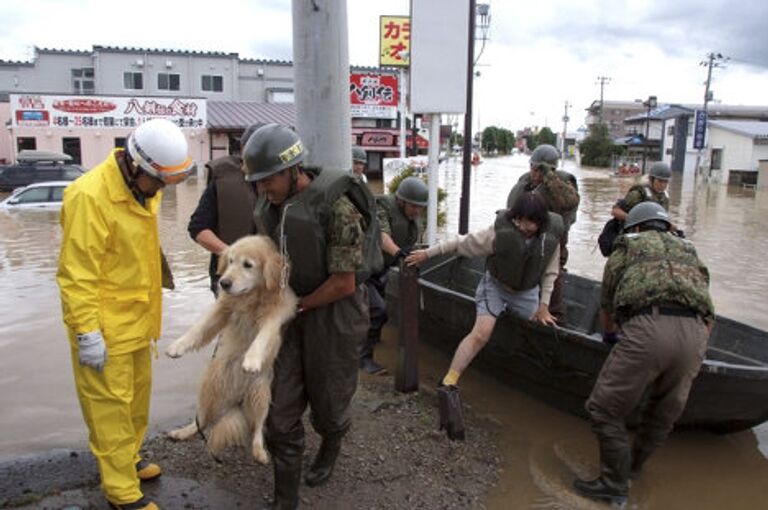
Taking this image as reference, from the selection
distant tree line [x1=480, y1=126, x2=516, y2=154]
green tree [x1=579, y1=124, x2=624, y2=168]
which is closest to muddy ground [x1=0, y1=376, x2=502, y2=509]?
green tree [x1=579, y1=124, x2=624, y2=168]

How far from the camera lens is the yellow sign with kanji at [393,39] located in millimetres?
22906

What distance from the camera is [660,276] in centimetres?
369

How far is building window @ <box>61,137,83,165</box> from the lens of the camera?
32.9 m

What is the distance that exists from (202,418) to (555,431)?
9.48 ft

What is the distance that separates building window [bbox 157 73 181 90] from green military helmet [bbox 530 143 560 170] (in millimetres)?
41687

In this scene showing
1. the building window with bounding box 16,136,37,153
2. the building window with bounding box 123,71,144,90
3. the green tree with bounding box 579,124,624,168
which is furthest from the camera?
the green tree with bounding box 579,124,624,168

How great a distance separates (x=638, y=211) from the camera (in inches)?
160

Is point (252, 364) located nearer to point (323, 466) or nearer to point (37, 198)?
point (323, 466)

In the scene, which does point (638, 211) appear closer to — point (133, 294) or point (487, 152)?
point (133, 294)

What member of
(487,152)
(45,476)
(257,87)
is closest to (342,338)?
(45,476)

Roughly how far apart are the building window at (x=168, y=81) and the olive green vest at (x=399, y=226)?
136 ft

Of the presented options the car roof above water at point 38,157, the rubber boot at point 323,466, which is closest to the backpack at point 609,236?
the rubber boot at point 323,466

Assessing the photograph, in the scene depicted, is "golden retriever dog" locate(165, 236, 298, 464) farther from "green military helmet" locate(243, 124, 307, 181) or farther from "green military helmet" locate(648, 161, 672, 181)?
"green military helmet" locate(648, 161, 672, 181)

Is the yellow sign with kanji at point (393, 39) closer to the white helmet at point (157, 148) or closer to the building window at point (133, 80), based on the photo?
the white helmet at point (157, 148)
